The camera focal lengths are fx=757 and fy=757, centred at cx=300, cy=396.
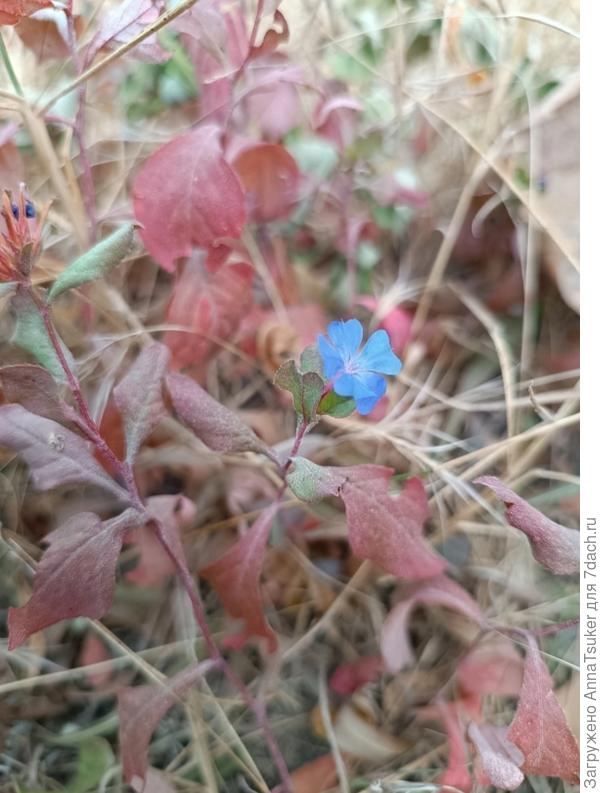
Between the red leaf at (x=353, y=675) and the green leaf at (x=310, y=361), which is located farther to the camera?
the red leaf at (x=353, y=675)

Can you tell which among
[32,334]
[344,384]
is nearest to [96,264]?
[32,334]

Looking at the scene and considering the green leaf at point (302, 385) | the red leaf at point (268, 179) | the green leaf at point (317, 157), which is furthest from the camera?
the green leaf at point (317, 157)

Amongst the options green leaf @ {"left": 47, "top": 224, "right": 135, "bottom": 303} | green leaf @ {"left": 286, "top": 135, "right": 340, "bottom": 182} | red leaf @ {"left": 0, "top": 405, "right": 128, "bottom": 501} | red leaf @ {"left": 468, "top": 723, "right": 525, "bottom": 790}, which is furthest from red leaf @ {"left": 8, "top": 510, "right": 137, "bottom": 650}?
green leaf @ {"left": 286, "top": 135, "right": 340, "bottom": 182}

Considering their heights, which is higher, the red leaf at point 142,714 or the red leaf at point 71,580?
the red leaf at point 71,580

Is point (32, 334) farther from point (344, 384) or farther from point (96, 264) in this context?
point (344, 384)

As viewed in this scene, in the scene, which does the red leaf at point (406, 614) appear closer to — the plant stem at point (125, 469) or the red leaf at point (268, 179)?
the plant stem at point (125, 469)

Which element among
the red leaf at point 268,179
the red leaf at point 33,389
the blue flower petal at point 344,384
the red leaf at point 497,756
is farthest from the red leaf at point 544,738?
the red leaf at point 268,179

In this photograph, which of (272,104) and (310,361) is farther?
(272,104)
